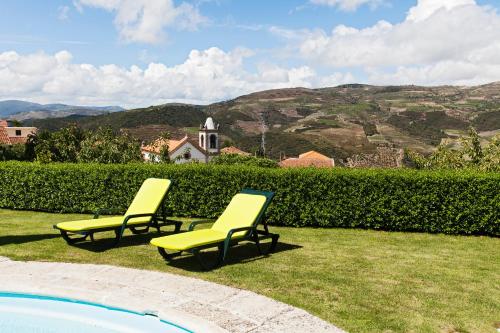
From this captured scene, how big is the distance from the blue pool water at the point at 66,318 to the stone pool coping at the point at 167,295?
0.09m

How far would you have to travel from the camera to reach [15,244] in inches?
379

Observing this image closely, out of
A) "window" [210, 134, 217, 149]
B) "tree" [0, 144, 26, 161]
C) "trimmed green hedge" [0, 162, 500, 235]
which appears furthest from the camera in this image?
"window" [210, 134, 217, 149]

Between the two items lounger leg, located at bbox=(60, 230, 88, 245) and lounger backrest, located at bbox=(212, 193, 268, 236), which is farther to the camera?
lounger leg, located at bbox=(60, 230, 88, 245)

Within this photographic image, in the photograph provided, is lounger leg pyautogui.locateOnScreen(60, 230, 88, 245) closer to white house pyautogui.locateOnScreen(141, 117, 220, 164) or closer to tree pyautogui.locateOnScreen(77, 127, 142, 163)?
tree pyautogui.locateOnScreen(77, 127, 142, 163)

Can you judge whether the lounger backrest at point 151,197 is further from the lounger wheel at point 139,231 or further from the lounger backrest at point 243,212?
the lounger backrest at point 243,212

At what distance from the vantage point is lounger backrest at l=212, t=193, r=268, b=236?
28.6 ft

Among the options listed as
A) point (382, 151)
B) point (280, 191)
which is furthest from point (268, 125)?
point (280, 191)

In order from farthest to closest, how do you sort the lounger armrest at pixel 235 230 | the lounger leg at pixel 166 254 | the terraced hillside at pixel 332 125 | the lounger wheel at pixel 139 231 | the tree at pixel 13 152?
the terraced hillside at pixel 332 125 < the tree at pixel 13 152 < the lounger wheel at pixel 139 231 < the lounger leg at pixel 166 254 < the lounger armrest at pixel 235 230

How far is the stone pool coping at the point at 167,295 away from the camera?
5.33 metres

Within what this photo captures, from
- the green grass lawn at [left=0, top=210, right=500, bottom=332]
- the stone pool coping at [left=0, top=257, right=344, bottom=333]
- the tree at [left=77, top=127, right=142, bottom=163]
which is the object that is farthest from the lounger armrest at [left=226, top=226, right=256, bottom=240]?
the tree at [left=77, top=127, right=142, bottom=163]

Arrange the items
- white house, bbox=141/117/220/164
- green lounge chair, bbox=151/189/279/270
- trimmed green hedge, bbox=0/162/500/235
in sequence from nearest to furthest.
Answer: green lounge chair, bbox=151/189/279/270, trimmed green hedge, bbox=0/162/500/235, white house, bbox=141/117/220/164

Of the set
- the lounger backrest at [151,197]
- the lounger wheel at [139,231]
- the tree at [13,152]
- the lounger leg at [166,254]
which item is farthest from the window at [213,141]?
the lounger leg at [166,254]

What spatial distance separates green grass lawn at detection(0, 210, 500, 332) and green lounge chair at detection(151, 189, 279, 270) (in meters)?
0.30

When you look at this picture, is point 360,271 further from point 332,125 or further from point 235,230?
point 332,125
